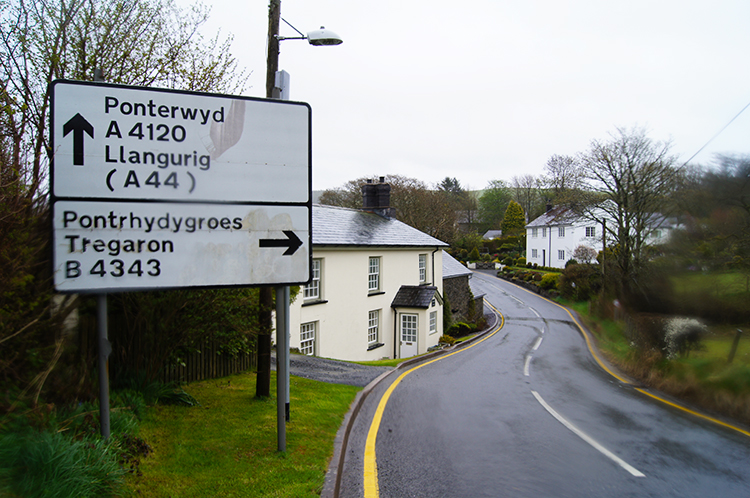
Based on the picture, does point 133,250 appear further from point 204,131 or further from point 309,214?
point 309,214

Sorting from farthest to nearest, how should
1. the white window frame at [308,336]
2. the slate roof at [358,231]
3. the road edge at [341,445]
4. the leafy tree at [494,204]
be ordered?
the leafy tree at [494,204] < the slate roof at [358,231] < the white window frame at [308,336] < the road edge at [341,445]

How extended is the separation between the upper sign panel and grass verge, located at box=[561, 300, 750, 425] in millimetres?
10346

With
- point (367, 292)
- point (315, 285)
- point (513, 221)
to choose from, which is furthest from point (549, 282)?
point (315, 285)

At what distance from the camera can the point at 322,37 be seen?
7.03 metres

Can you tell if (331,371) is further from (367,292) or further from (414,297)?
(414,297)

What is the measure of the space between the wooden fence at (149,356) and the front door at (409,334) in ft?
53.8

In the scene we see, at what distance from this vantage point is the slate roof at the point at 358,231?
20672mm

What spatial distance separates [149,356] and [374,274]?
57.2 feet

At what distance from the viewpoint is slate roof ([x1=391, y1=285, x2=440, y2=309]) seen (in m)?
24.2

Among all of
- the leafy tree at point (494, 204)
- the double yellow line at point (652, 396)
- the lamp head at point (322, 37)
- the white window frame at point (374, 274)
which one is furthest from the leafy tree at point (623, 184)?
the leafy tree at point (494, 204)

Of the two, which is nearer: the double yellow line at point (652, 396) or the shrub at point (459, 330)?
the double yellow line at point (652, 396)

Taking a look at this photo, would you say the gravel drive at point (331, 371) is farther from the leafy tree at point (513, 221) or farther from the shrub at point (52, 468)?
the leafy tree at point (513, 221)

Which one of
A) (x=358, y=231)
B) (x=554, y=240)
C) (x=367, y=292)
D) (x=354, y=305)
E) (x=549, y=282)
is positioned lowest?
(x=549, y=282)

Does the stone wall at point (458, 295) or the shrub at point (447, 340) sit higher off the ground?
the stone wall at point (458, 295)
